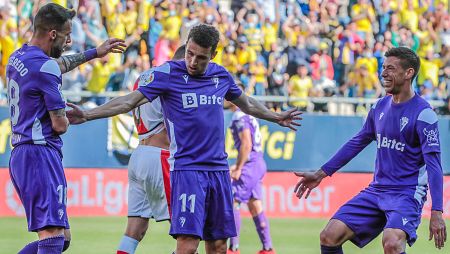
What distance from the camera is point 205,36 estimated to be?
317 inches

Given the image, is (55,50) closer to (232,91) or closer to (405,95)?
(232,91)

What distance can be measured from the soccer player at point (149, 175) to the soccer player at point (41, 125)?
2.05 meters

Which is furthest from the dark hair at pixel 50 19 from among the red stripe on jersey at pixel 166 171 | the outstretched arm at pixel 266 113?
the red stripe on jersey at pixel 166 171

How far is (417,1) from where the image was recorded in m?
24.8

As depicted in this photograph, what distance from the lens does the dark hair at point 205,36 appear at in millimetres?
8039

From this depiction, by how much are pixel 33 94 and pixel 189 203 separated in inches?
62.5

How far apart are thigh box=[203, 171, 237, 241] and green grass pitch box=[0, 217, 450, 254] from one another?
4314mm

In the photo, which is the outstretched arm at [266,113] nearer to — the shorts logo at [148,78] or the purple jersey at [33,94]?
the shorts logo at [148,78]

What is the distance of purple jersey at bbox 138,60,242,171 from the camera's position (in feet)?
26.7

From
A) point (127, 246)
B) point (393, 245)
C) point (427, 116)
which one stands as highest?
point (427, 116)

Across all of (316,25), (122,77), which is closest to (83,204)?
(122,77)

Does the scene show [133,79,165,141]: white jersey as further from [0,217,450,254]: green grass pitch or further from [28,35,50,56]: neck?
[0,217,450,254]: green grass pitch

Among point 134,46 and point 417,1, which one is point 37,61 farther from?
point 417,1

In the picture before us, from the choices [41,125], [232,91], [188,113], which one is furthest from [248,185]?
[41,125]
